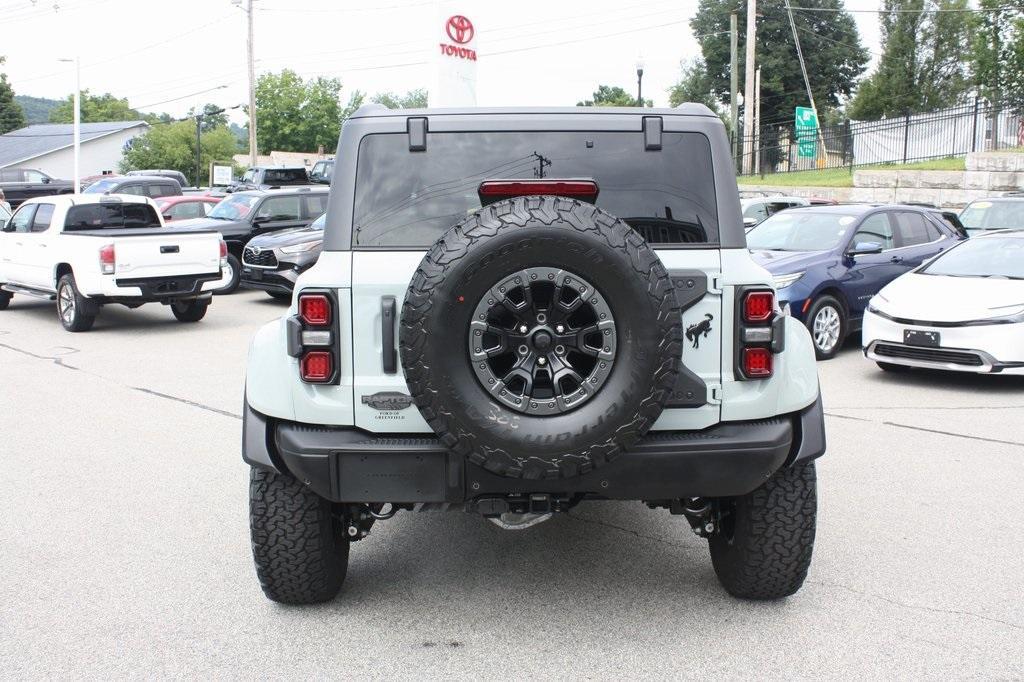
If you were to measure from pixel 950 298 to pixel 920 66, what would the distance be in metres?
47.4

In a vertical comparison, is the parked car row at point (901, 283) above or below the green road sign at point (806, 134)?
below

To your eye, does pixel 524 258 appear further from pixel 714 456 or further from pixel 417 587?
pixel 417 587

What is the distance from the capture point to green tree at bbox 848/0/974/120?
168 ft

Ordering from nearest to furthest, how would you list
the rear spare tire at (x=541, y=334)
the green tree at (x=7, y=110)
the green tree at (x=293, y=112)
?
the rear spare tire at (x=541, y=334) → the green tree at (x=293, y=112) → the green tree at (x=7, y=110)

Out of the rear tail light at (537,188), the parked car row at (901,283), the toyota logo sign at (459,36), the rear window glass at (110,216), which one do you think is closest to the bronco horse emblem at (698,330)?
the rear tail light at (537,188)

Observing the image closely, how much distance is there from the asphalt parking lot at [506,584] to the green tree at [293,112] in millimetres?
91542

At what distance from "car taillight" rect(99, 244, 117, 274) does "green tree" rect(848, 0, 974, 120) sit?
45.0m

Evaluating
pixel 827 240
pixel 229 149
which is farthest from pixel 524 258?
pixel 229 149

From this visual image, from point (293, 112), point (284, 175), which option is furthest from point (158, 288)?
point (293, 112)

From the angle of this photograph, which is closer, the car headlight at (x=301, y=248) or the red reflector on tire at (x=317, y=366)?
the red reflector on tire at (x=317, y=366)

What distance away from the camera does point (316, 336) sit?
12.9 ft

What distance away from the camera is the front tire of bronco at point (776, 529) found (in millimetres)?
4180

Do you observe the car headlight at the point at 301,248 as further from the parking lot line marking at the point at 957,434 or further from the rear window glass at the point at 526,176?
the rear window glass at the point at 526,176

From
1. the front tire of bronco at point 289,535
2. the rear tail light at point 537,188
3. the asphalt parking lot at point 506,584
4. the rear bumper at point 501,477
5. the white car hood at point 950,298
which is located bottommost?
the asphalt parking lot at point 506,584
